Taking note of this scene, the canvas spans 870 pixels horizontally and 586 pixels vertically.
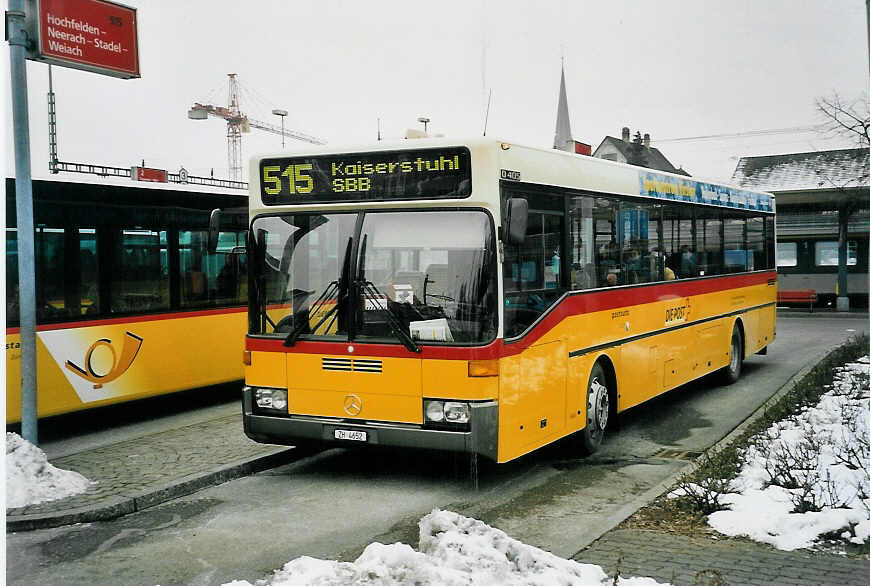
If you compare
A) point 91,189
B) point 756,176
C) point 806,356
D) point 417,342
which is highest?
point 756,176

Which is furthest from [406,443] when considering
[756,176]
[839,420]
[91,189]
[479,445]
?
[756,176]

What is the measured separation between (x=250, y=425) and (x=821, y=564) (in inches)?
204

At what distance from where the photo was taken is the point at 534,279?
859 cm

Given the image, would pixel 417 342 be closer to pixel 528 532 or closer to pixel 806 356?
pixel 528 532

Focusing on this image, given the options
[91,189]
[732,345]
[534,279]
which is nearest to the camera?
[534,279]

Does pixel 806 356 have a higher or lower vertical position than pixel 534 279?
lower

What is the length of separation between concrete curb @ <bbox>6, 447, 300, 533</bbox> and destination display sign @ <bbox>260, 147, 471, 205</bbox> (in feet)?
8.53

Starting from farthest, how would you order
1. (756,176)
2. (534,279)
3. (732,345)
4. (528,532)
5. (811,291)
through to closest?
(756,176), (811,291), (732,345), (534,279), (528,532)

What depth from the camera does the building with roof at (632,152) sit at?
66.6 metres

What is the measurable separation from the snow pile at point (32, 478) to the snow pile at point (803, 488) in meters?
5.35

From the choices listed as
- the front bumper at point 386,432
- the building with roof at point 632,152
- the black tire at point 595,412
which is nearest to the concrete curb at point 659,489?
the black tire at point 595,412

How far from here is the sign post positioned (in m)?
8.37

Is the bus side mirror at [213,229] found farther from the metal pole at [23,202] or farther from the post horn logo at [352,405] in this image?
the post horn logo at [352,405]

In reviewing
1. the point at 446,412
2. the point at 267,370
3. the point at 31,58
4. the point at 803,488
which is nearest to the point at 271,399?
the point at 267,370
